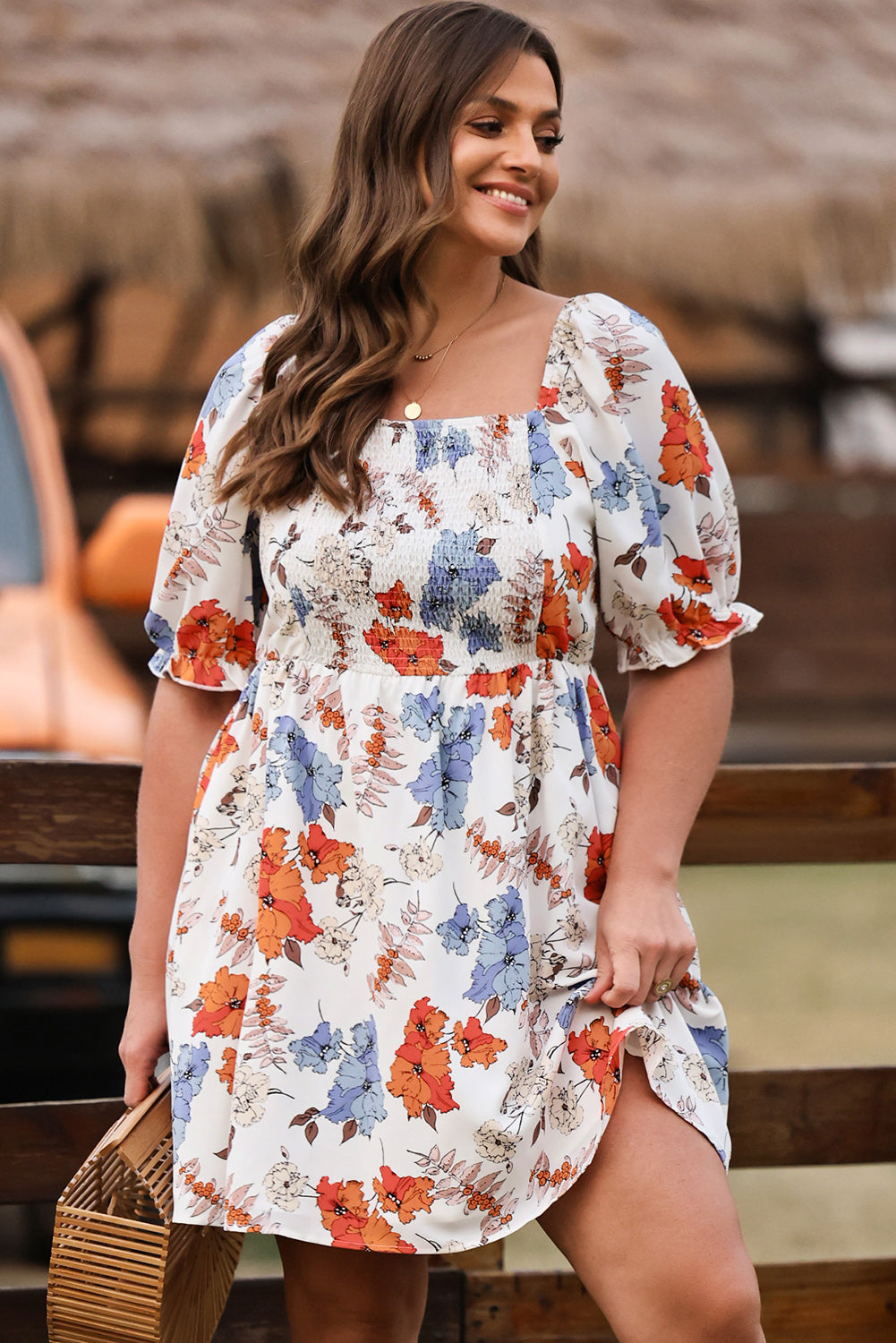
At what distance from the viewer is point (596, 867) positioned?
172 centimetres

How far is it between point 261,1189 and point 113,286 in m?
5.74

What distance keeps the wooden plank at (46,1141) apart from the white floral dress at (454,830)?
2.06ft

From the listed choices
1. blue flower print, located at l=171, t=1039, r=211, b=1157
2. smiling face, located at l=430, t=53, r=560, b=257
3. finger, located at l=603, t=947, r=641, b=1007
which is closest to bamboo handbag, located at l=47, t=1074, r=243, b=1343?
blue flower print, located at l=171, t=1039, r=211, b=1157

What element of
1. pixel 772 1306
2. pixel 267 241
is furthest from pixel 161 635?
pixel 267 241

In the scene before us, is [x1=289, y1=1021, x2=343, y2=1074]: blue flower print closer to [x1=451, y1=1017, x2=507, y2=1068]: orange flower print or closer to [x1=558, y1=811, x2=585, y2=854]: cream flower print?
[x1=451, y1=1017, x2=507, y2=1068]: orange flower print

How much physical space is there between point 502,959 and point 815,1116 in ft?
3.42

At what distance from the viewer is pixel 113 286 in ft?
22.2

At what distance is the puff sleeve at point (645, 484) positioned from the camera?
168 cm

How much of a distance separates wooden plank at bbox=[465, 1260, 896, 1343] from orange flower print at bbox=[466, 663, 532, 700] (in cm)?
119

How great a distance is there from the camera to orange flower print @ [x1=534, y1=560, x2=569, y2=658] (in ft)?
5.42

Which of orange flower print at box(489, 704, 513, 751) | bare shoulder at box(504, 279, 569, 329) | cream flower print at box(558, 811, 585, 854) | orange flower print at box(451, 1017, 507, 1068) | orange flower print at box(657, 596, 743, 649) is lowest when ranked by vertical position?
orange flower print at box(451, 1017, 507, 1068)

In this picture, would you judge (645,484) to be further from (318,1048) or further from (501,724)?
(318,1048)

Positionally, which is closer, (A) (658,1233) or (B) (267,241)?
(A) (658,1233)

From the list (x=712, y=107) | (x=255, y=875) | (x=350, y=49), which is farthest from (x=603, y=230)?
(x=255, y=875)
